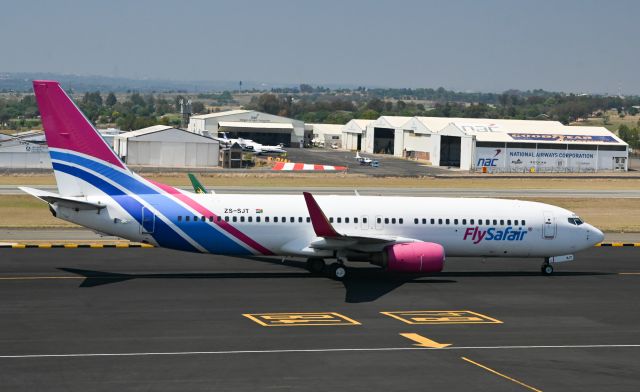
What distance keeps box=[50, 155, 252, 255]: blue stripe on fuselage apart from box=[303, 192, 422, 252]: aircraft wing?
12.1ft

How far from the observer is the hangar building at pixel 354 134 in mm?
180500

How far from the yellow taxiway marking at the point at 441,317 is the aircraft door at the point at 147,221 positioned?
11126mm

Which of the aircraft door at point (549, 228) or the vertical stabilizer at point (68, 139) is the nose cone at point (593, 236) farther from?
the vertical stabilizer at point (68, 139)

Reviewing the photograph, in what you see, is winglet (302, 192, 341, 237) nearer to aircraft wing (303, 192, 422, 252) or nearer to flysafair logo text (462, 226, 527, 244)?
aircraft wing (303, 192, 422, 252)

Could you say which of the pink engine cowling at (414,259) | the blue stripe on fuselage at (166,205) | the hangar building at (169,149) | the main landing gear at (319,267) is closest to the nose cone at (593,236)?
the pink engine cowling at (414,259)

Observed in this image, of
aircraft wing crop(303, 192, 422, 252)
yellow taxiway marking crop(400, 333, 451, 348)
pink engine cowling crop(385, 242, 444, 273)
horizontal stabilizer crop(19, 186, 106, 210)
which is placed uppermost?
horizontal stabilizer crop(19, 186, 106, 210)

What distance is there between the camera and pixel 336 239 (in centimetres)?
3934

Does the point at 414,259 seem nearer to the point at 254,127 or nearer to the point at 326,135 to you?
the point at 254,127

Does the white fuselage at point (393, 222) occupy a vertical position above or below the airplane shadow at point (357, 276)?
above

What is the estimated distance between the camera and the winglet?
37.6 metres

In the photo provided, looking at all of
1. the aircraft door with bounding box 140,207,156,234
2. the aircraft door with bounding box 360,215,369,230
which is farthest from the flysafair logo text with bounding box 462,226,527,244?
the aircraft door with bounding box 140,207,156,234

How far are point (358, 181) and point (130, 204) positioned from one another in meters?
57.6

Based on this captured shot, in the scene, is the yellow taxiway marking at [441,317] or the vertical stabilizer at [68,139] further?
the vertical stabilizer at [68,139]

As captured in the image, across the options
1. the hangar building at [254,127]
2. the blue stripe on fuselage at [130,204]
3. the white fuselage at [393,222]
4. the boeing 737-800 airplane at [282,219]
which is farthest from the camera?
the hangar building at [254,127]
